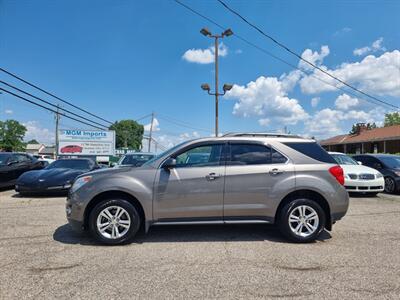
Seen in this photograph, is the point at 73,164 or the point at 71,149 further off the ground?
the point at 71,149

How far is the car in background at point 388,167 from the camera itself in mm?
10953

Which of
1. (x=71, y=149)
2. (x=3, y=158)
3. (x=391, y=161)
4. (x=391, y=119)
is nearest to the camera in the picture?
(x=3, y=158)

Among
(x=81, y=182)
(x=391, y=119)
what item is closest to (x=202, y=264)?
(x=81, y=182)

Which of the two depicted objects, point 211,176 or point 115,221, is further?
point 211,176

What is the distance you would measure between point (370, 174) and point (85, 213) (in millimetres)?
9175

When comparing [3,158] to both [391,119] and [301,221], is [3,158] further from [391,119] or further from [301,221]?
[391,119]

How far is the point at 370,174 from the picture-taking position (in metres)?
10.1

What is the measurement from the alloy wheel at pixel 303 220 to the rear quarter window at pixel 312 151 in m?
0.84

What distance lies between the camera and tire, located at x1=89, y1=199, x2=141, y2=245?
4.66 meters

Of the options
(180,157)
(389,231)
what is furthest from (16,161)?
(389,231)

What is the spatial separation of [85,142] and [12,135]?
80.1 m

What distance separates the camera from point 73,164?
1116 cm

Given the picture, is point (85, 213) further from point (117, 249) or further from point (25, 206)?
point (25, 206)

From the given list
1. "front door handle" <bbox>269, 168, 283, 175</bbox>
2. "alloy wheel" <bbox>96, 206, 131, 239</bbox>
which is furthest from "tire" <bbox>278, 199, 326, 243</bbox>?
"alloy wheel" <bbox>96, 206, 131, 239</bbox>
